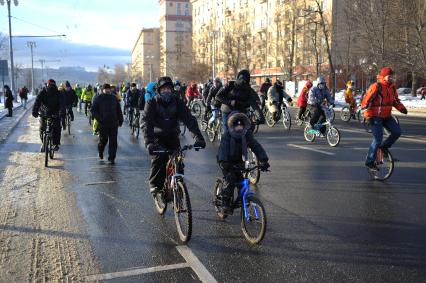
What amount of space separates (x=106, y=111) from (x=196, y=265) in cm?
644

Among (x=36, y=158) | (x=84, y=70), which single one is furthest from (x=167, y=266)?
(x=84, y=70)

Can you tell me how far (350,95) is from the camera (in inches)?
744

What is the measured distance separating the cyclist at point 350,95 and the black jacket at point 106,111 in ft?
37.8

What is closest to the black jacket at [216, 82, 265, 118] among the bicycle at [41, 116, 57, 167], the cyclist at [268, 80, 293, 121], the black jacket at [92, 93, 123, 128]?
the black jacket at [92, 93, 123, 128]

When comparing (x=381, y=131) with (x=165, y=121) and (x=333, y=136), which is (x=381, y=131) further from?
(x=333, y=136)

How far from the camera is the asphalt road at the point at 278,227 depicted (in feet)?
13.9

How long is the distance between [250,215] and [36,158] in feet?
24.7

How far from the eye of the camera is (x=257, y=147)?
561 centimetres

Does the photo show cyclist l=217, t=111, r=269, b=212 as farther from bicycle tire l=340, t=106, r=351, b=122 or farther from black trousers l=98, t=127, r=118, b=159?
bicycle tire l=340, t=106, r=351, b=122

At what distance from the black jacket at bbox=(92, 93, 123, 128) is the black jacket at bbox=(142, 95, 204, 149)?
4.62 m

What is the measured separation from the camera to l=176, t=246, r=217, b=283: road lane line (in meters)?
4.06

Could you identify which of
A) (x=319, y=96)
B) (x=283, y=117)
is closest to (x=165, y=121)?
(x=319, y=96)

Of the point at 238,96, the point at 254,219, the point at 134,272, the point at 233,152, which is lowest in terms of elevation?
the point at 134,272

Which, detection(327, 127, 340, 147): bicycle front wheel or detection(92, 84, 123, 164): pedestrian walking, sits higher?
detection(92, 84, 123, 164): pedestrian walking
